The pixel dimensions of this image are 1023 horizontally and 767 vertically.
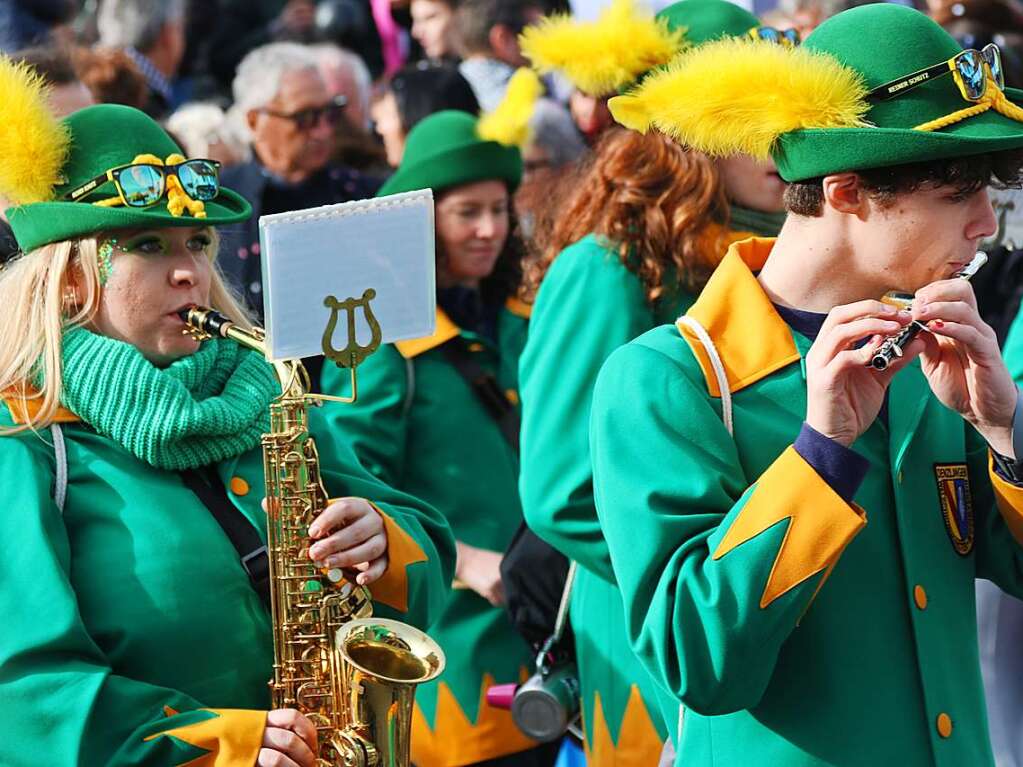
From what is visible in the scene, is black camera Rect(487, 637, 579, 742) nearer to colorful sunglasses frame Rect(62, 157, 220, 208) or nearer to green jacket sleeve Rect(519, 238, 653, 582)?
green jacket sleeve Rect(519, 238, 653, 582)

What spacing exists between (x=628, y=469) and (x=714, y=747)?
21.7 inches

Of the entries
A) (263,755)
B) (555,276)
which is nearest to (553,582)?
(555,276)

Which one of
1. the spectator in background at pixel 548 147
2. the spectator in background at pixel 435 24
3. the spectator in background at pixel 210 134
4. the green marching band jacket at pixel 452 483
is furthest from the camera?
the spectator in background at pixel 435 24

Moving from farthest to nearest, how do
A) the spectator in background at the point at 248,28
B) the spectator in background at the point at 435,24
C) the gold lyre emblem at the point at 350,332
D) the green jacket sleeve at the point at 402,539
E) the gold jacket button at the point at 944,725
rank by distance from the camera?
the spectator in background at the point at 248,28 → the spectator in background at the point at 435,24 → the green jacket sleeve at the point at 402,539 → the gold lyre emblem at the point at 350,332 → the gold jacket button at the point at 944,725

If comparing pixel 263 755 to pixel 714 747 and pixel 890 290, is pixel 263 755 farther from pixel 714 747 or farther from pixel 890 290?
pixel 890 290

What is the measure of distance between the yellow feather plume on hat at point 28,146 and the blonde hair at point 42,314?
0.44ft

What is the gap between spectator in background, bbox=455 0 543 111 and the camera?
Answer: 8430 mm

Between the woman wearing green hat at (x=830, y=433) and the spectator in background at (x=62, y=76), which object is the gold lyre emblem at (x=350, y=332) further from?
the spectator in background at (x=62, y=76)

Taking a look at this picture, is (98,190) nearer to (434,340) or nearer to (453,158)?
(434,340)

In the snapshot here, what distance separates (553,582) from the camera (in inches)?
187

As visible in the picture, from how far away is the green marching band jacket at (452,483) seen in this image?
206 inches

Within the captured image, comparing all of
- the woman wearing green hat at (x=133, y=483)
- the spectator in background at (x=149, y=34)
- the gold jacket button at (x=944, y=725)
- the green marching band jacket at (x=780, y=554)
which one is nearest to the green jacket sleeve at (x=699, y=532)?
the green marching band jacket at (x=780, y=554)

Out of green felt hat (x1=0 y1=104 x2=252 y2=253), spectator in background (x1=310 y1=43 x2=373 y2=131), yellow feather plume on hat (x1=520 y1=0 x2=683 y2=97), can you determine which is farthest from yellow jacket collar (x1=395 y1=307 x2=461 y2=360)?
spectator in background (x1=310 y1=43 x2=373 y2=131)

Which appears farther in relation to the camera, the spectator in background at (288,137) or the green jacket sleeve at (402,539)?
the spectator in background at (288,137)
